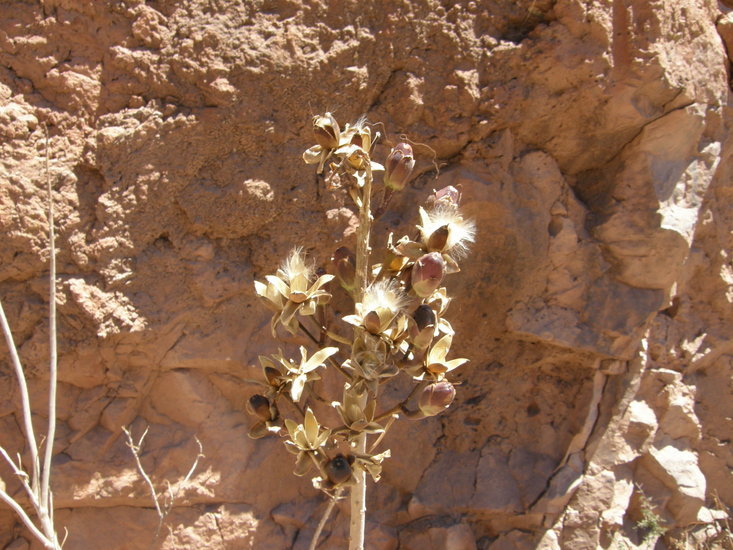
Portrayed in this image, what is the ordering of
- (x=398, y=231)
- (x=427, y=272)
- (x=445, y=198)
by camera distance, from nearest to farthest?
(x=427, y=272) < (x=445, y=198) < (x=398, y=231)

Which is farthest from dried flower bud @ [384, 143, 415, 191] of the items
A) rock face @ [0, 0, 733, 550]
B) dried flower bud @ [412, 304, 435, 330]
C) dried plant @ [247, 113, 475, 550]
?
rock face @ [0, 0, 733, 550]

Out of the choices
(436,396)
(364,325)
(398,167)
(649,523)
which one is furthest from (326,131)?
(649,523)

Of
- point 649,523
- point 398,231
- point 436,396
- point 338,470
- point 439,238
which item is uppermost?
point 439,238

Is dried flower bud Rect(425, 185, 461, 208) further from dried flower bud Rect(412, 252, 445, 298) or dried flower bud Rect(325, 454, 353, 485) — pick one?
dried flower bud Rect(325, 454, 353, 485)

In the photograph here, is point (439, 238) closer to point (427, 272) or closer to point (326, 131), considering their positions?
point (427, 272)

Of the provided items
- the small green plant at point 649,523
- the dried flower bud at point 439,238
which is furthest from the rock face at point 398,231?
the dried flower bud at point 439,238

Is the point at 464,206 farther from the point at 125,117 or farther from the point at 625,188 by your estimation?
the point at 125,117

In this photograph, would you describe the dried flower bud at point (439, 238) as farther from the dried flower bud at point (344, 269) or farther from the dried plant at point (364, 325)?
the dried flower bud at point (344, 269)
